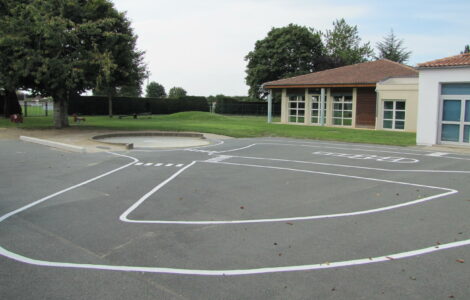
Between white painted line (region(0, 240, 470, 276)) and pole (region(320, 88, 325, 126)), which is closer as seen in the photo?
white painted line (region(0, 240, 470, 276))

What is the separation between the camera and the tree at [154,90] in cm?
9019

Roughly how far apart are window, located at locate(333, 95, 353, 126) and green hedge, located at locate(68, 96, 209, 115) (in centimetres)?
2753

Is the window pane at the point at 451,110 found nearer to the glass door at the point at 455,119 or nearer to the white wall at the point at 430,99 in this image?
the glass door at the point at 455,119

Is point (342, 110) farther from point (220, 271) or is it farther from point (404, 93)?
point (220, 271)

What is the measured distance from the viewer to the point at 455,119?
20578 mm

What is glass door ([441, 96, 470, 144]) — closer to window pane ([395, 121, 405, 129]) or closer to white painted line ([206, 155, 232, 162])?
white painted line ([206, 155, 232, 162])

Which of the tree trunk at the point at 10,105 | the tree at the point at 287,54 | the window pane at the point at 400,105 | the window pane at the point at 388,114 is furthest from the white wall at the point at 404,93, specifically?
the tree trunk at the point at 10,105

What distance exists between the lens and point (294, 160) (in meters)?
15.8

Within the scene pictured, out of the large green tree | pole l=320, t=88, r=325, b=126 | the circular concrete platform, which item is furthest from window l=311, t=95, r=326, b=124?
the large green tree

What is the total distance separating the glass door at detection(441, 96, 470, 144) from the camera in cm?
2017

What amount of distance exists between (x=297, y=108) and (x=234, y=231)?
34398 millimetres

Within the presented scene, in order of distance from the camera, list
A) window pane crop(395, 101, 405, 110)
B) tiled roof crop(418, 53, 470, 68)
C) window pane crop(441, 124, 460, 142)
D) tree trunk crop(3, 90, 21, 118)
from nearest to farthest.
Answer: tiled roof crop(418, 53, 470, 68)
window pane crop(441, 124, 460, 142)
window pane crop(395, 101, 405, 110)
tree trunk crop(3, 90, 21, 118)

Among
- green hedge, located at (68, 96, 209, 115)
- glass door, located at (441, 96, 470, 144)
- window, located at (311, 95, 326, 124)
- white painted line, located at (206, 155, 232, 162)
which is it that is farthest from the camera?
green hedge, located at (68, 96, 209, 115)

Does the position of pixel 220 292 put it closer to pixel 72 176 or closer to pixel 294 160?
pixel 72 176
